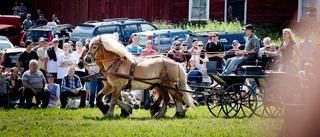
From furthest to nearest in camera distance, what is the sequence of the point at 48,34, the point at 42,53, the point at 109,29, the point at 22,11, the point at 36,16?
the point at 22,11 < the point at 36,16 < the point at 48,34 < the point at 109,29 < the point at 42,53

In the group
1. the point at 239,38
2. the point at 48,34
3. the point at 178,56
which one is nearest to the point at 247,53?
the point at 178,56

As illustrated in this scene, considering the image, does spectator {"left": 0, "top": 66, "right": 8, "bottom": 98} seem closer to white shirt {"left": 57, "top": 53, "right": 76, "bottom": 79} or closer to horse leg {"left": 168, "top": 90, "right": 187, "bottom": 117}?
white shirt {"left": 57, "top": 53, "right": 76, "bottom": 79}

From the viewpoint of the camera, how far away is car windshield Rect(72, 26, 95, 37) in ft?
Result: 107

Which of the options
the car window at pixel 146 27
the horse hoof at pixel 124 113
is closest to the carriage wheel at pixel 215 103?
the horse hoof at pixel 124 113

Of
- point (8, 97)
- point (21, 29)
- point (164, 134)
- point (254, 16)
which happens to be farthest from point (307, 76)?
point (21, 29)

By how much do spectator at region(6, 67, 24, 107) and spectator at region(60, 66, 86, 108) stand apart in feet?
3.59

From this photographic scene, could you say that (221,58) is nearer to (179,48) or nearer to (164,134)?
(179,48)

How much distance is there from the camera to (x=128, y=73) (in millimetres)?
18453

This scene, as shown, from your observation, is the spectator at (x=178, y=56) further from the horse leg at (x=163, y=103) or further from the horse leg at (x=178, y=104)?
the horse leg at (x=178, y=104)

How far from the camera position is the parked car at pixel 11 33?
121 feet

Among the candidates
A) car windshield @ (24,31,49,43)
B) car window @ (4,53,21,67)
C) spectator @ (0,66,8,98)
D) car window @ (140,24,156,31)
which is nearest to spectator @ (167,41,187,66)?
spectator @ (0,66,8,98)

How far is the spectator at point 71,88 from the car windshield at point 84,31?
11644mm

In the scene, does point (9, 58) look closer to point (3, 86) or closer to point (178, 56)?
point (3, 86)

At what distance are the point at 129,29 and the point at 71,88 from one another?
487 inches
